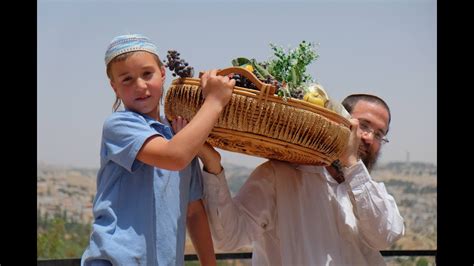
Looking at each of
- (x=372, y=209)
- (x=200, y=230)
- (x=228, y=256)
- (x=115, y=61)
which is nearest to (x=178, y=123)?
(x=115, y=61)

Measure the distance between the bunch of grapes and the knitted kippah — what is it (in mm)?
62

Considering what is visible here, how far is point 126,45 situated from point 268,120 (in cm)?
52

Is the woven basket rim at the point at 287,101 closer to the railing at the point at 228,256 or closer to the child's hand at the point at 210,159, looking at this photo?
the child's hand at the point at 210,159

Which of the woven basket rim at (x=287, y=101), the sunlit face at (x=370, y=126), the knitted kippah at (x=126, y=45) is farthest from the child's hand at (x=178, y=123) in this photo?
the sunlit face at (x=370, y=126)

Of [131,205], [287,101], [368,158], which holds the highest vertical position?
[287,101]

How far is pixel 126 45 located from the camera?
278 cm

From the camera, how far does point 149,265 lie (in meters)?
2.71

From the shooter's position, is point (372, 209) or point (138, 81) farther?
point (372, 209)

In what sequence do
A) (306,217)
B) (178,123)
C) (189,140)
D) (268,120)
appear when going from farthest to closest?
(306,217), (178,123), (268,120), (189,140)

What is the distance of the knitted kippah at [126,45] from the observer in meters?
2.78

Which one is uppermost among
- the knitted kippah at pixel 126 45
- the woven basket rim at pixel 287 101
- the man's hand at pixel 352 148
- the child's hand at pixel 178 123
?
the knitted kippah at pixel 126 45

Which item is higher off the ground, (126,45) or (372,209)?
(126,45)

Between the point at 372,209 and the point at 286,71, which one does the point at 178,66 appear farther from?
the point at 372,209

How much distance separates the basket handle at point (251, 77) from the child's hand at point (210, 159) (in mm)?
303
